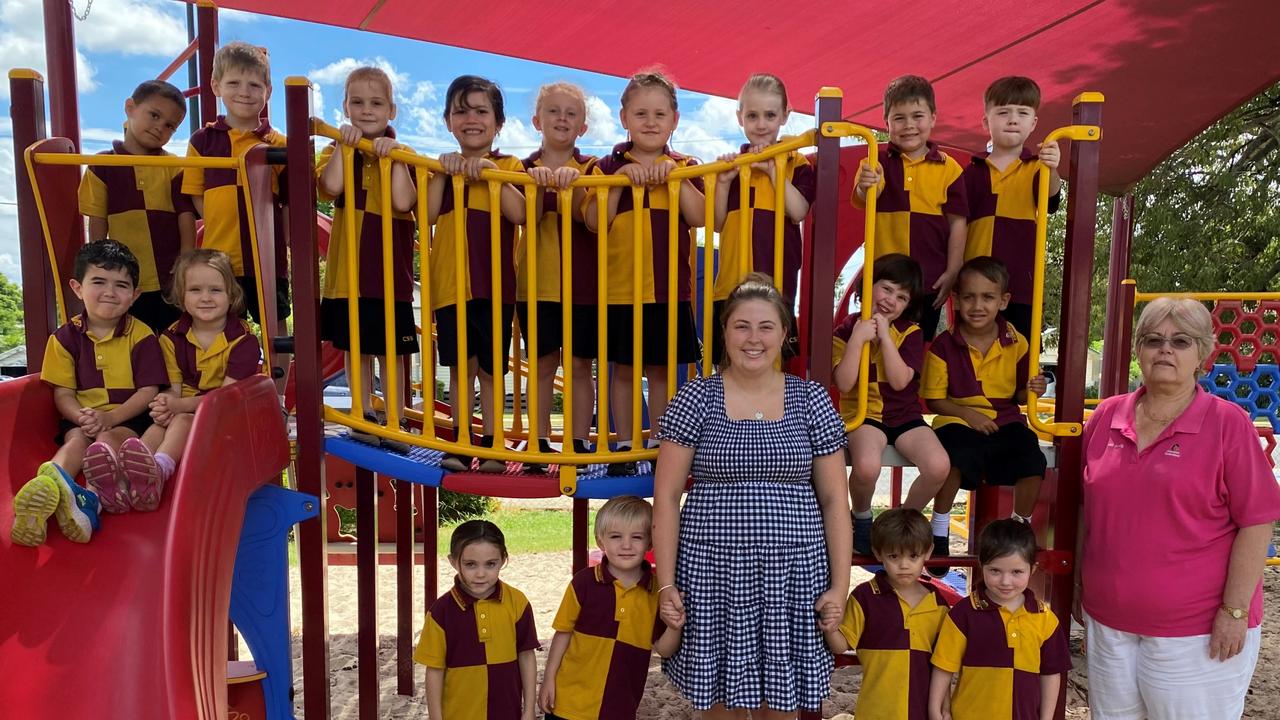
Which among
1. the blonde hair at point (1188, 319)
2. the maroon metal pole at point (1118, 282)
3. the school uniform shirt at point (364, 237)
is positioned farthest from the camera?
the maroon metal pole at point (1118, 282)

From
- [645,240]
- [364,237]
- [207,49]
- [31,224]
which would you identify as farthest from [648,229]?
[207,49]

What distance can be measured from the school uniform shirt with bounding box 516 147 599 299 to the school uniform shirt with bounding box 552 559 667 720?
1.08 meters

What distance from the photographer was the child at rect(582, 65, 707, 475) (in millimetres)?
3186

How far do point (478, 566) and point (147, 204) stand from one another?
6.58ft

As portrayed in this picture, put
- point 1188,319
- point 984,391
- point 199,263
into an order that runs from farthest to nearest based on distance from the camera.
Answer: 1. point 984,391
2. point 199,263
3. point 1188,319

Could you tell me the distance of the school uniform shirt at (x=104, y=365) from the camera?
2932mm

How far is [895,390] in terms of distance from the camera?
10.5 feet

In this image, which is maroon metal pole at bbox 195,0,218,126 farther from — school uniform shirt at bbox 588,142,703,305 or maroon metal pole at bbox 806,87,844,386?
maroon metal pole at bbox 806,87,844,386

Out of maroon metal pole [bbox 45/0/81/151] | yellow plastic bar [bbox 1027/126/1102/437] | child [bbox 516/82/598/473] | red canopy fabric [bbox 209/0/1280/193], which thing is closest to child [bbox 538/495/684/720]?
child [bbox 516/82/598/473]

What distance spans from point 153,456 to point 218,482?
307 millimetres

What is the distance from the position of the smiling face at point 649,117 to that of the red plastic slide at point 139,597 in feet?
5.47

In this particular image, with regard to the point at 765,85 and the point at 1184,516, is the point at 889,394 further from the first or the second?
the point at 765,85

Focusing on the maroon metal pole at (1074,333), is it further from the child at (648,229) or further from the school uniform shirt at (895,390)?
the child at (648,229)

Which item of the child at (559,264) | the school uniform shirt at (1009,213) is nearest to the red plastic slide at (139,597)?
the child at (559,264)
